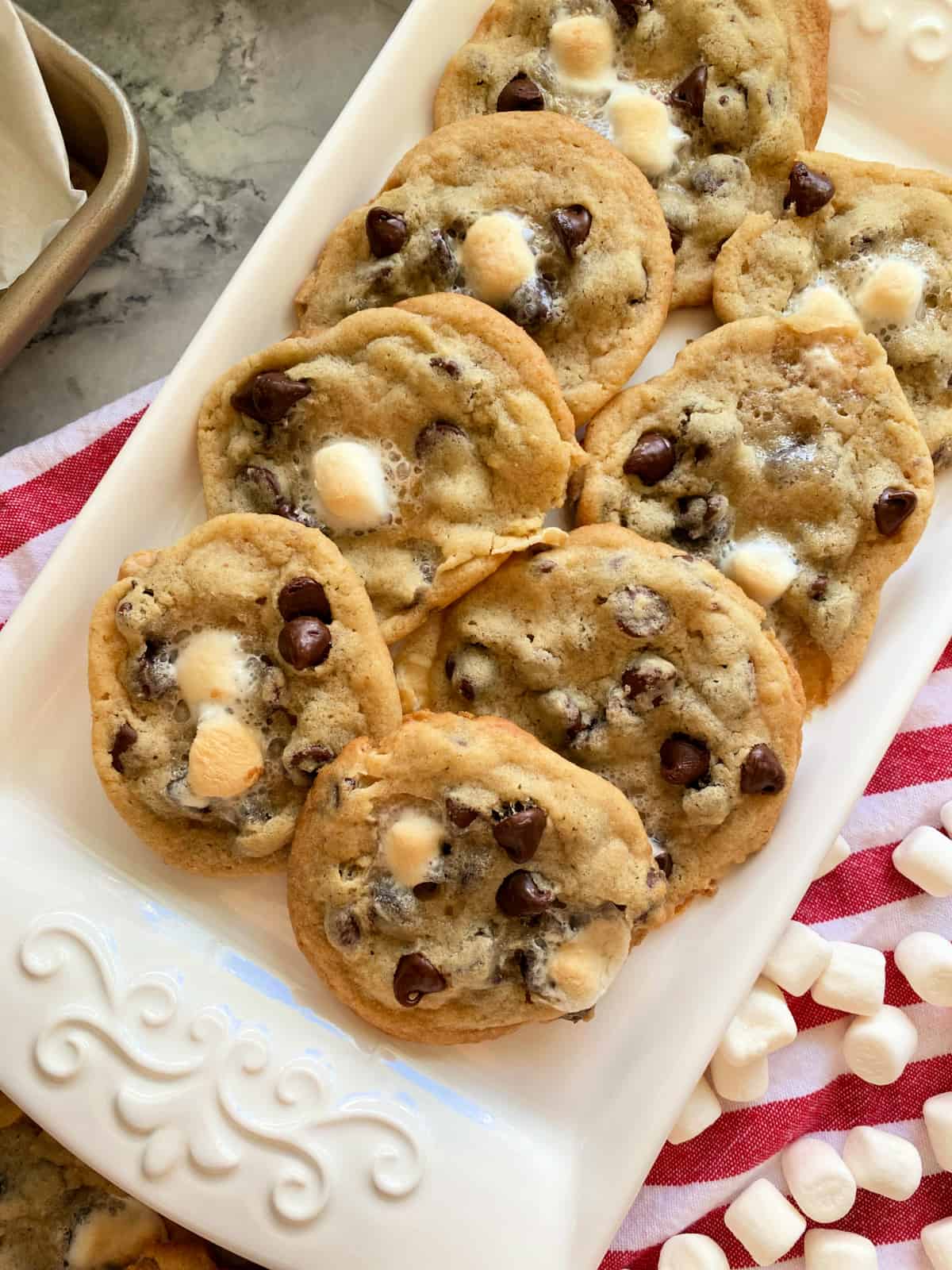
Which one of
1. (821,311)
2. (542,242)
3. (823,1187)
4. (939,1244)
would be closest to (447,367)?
(542,242)

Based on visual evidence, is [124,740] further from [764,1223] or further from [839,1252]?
[839,1252]

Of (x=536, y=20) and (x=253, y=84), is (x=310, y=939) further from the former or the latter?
(x=253, y=84)

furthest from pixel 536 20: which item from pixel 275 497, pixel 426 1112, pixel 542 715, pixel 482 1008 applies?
pixel 426 1112

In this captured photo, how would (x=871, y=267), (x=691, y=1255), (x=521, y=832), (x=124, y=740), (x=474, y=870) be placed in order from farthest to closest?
(x=691, y=1255) < (x=871, y=267) < (x=124, y=740) < (x=474, y=870) < (x=521, y=832)

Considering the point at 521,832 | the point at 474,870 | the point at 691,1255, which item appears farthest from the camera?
the point at 691,1255

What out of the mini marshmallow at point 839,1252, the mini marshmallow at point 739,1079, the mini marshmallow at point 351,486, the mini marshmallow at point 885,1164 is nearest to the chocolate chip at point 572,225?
the mini marshmallow at point 351,486

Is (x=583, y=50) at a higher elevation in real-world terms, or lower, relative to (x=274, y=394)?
higher
